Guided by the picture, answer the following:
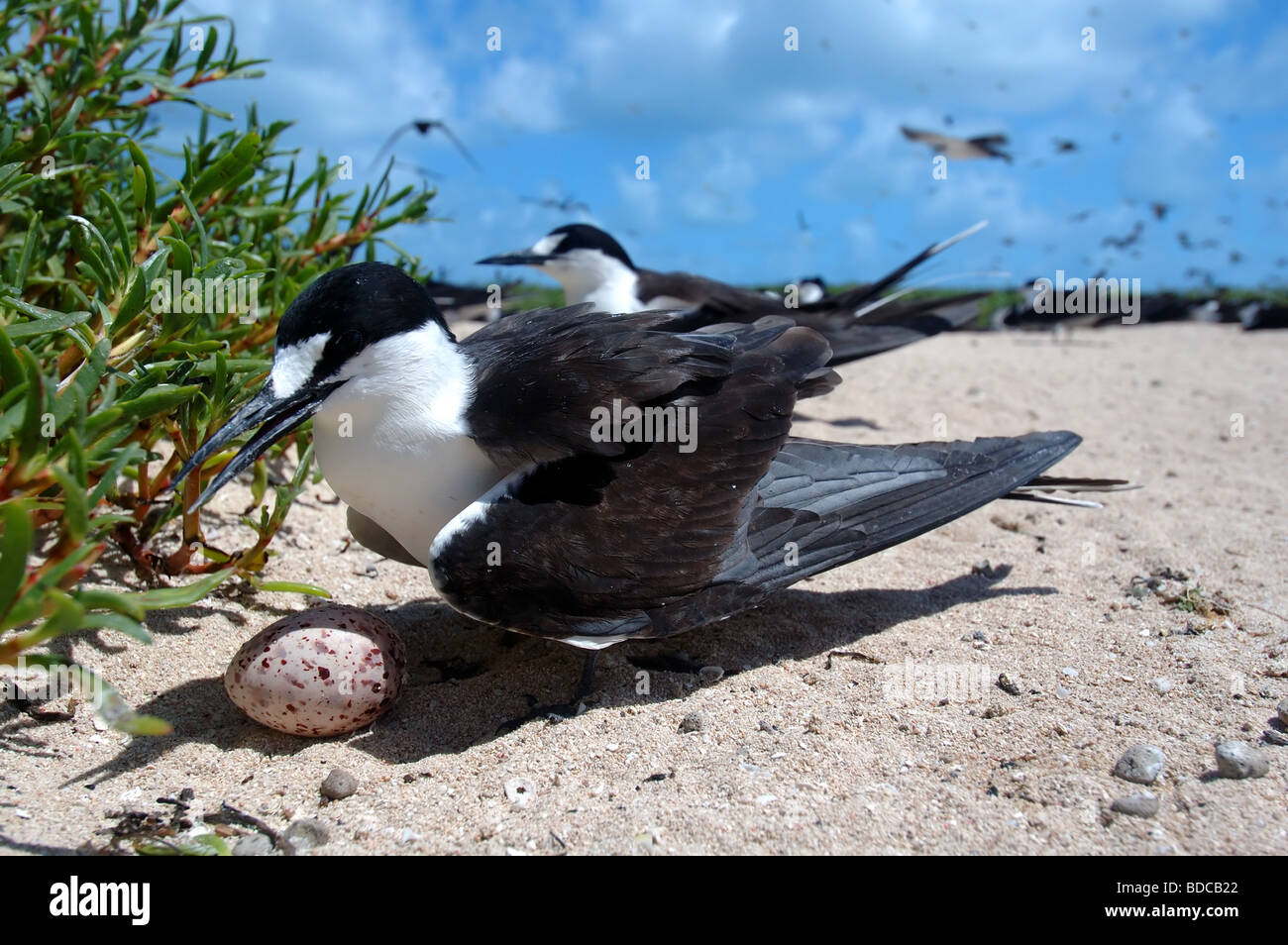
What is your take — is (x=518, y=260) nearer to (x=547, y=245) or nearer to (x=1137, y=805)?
(x=547, y=245)

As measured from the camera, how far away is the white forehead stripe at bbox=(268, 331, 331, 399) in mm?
2365

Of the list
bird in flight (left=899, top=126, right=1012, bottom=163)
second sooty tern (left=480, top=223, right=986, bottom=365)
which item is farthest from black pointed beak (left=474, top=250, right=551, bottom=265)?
bird in flight (left=899, top=126, right=1012, bottom=163)

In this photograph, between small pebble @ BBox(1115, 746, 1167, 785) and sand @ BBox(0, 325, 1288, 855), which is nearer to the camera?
sand @ BBox(0, 325, 1288, 855)

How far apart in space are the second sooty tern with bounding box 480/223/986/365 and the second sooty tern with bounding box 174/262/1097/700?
5.79 feet

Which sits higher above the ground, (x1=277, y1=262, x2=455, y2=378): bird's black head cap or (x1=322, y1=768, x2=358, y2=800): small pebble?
(x1=277, y1=262, x2=455, y2=378): bird's black head cap

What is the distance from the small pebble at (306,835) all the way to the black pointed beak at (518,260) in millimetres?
4924

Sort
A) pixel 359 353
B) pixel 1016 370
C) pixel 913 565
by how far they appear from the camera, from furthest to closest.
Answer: pixel 1016 370 → pixel 913 565 → pixel 359 353

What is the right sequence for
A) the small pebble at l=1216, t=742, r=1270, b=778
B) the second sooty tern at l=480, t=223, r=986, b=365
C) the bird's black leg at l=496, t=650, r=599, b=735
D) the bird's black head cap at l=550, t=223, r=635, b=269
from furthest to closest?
the bird's black head cap at l=550, t=223, r=635, b=269
the second sooty tern at l=480, t=223, r=986, b=365
the bird's black leg at l=496, t=650, r=599, b=735
the small pebble at l=1216, t=742, r=1270, b=778

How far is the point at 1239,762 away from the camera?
2.07 meters

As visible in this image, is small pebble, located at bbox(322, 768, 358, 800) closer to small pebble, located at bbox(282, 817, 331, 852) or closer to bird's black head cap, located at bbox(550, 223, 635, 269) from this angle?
small pebble, located at bbox(282, 817, 331, 852)

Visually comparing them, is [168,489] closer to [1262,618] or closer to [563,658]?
[563,658]
